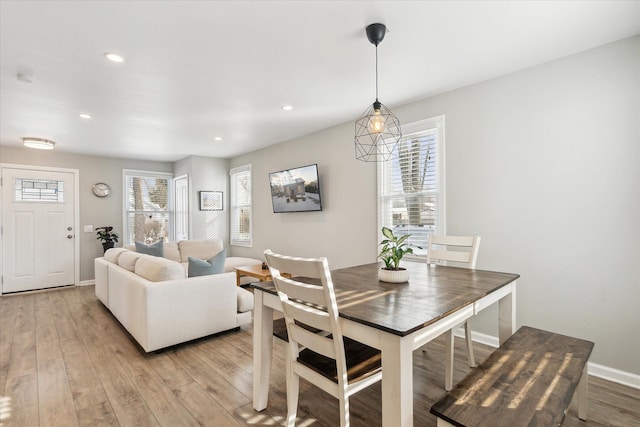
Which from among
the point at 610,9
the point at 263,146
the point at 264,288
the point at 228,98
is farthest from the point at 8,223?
the point at 610,9

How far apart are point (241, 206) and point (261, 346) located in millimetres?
4673

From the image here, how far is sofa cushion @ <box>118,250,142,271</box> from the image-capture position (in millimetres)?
3443

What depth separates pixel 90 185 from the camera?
19.5ft

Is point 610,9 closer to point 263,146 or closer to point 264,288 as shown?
point 264,288

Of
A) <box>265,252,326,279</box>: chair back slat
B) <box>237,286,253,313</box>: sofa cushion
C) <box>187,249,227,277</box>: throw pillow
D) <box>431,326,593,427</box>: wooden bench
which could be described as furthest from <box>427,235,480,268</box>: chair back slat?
<box>187,249,227,277</box>: throw pillow

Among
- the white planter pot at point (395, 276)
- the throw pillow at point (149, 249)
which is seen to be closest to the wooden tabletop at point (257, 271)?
the throw pillow at point (149, 249)

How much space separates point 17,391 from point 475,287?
3.15 metres

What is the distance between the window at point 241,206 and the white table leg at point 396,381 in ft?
16.5

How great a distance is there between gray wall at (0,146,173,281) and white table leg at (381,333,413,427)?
653 centimetres

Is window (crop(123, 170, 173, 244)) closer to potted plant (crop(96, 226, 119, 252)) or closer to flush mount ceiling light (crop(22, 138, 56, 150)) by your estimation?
potted plant (crop(96, 226, 119, 252))

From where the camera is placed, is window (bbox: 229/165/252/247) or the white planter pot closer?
the white planter pot

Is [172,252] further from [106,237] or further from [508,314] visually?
[508,314]

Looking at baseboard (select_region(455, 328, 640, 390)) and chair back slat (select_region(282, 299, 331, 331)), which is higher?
chair back slat (select_region(282, 299, 331, 331))

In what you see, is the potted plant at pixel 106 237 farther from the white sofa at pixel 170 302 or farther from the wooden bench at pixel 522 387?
the wooden bench at pixel 522 387
